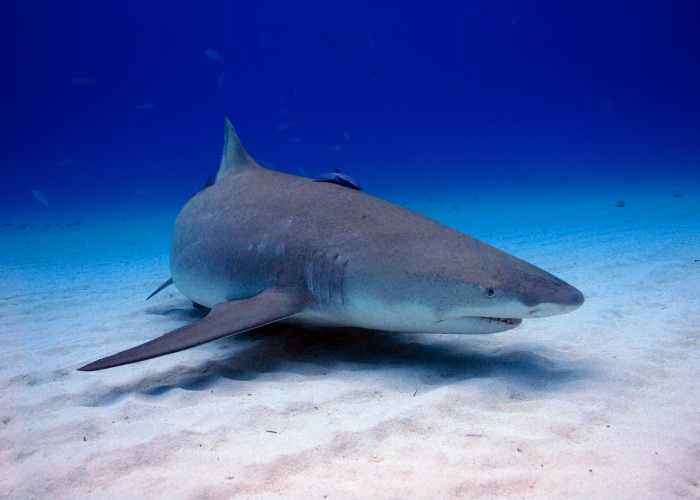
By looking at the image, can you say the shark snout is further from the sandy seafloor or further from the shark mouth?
the sandy seafloor

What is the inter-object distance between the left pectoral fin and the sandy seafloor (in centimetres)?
31

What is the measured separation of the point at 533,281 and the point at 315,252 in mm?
1560

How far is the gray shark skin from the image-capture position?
258 centimetres

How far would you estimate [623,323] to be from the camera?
12.8 ft

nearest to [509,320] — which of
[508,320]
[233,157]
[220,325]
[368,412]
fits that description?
[508,320]

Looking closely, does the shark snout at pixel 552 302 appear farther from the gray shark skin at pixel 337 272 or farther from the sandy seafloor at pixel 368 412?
the sandy seafloor at pixel 368 412

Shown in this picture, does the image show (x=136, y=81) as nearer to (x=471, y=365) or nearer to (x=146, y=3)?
(x=146, y=3)

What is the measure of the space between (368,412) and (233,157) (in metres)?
3.55

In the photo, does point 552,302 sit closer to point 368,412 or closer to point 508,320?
point 508,320

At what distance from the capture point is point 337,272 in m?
3.06

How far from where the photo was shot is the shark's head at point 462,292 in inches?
99.0

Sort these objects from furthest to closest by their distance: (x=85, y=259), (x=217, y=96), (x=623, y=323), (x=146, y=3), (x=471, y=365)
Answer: (x=217, y=96), (x=146, y=3), (x=85, y=259), (x=623, y=323), (x=471, y=365)

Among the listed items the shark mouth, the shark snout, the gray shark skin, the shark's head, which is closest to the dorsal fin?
the gray shark skin

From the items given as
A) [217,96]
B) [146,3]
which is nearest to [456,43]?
[217,96]
